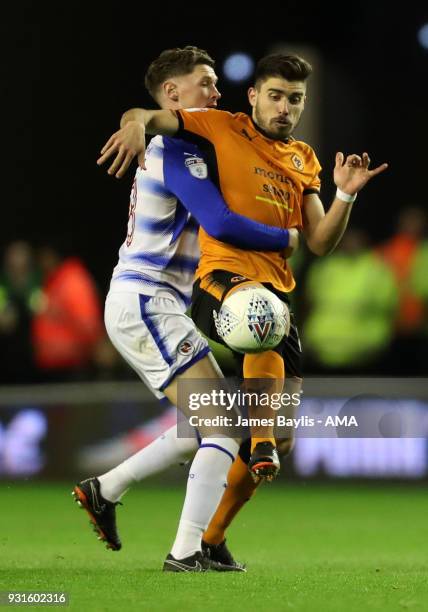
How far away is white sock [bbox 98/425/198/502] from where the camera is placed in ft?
21.7

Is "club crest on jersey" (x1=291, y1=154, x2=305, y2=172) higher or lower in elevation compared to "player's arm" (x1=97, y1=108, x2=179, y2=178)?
lower

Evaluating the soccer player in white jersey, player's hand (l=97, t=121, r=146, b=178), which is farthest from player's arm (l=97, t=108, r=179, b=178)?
the soccer player in white jersey

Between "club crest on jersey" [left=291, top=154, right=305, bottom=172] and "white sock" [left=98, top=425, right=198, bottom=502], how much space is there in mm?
1308

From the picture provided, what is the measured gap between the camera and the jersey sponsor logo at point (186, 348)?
21.3ft

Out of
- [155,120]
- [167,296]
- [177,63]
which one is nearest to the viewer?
[155,120]

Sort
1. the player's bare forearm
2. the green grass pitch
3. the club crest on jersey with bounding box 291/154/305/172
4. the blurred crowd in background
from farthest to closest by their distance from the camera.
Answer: the blurred crowd in background
the club crest on jersey with bounding box 291/154/305/172
the player's bare forearm
the green grass pitch

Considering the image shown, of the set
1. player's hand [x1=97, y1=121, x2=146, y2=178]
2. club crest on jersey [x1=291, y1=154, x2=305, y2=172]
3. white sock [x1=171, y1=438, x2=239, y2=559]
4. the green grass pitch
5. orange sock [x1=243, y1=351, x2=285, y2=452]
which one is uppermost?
player's hand [x1=97, y1=121, x2=146, y2=178]

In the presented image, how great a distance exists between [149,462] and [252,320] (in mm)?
869

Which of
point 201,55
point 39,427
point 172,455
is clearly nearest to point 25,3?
point 39,427

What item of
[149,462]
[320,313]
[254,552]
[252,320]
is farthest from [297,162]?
[320,313]

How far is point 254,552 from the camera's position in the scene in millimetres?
7715

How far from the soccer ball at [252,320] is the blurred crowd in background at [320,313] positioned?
19.9 feet

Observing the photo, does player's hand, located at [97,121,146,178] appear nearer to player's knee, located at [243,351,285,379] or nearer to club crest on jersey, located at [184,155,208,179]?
club crest on jersey, located at [184,155,208,179]

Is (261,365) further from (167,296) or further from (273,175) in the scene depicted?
(273,175)
